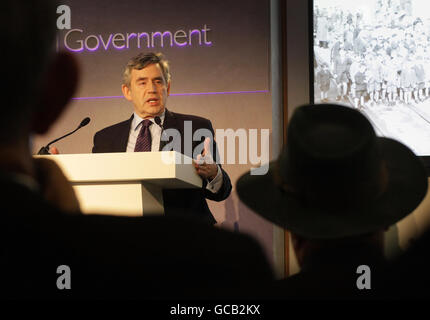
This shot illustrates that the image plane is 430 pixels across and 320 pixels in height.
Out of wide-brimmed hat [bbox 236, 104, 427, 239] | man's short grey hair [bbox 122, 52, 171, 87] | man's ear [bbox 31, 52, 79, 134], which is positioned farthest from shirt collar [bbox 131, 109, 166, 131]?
man's ear [bbox 31, 52, 79, 134]

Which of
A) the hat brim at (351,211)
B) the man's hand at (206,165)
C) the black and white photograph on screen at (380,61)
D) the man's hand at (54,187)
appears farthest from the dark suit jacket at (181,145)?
the man's hand at (54,187)

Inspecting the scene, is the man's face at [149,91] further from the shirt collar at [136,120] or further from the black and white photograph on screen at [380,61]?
the black and white photograph on screen at [380,61]

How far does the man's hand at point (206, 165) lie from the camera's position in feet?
8.38

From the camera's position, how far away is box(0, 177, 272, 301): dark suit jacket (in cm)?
41

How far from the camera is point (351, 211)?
2.20 ft

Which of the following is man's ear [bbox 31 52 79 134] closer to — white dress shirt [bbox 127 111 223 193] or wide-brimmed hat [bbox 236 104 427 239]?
wide-brimmed hat [bbox 236 104 427 239]

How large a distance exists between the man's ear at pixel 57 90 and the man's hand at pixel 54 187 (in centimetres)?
3

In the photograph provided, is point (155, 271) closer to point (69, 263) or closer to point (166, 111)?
point (69, 263)

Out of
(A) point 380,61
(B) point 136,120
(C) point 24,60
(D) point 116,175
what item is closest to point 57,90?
(C) point 24,60

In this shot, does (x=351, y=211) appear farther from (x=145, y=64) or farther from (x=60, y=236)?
(x=145, y=64)

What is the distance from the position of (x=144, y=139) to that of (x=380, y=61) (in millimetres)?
1465

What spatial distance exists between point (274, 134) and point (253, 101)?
241mm

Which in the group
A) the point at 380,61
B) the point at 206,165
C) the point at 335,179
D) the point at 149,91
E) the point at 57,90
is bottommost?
the point at 206,165

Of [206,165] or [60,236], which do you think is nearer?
[60,236]
